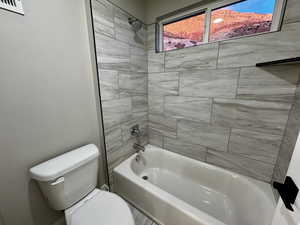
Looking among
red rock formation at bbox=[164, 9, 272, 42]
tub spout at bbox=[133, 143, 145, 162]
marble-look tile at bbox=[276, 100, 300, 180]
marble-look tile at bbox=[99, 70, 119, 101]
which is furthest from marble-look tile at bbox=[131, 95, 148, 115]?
marble-look tile at bbox=[276, 100, 300, 180]

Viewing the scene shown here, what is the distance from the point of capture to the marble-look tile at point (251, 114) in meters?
1.16

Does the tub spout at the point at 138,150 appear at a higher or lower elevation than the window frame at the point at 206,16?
lower

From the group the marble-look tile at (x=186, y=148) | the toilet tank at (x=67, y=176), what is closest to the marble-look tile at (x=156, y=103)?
the marble-look tile at (x=186, y=148)

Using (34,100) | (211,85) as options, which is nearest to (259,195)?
(211,85)

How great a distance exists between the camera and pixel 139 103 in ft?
5.83

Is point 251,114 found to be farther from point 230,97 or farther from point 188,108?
point 188,108

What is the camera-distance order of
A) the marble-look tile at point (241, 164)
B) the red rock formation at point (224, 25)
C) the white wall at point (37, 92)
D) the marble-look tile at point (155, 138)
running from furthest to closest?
the marble-look tile at point (155, 138) → the marble-look tile at point (241, 164) → the red rock formation at point (224, 25) → the white wall at point (37, 92)

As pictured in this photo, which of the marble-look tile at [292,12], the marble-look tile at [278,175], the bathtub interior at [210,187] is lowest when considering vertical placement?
the bathtub interior at [210,187]

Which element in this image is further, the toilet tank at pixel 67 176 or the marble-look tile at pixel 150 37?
the marble-look tile at pixel 150 37

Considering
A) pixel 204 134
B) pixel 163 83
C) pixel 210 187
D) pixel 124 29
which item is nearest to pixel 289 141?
pixel 204 134

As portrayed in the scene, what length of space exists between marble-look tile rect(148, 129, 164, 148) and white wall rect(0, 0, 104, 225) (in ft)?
3.61

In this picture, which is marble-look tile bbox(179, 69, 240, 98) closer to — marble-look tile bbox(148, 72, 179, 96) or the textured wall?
marble-look tile bbox(148, 72, 179, 96)

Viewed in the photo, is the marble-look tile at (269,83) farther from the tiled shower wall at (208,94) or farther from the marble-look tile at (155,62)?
the marble-look tile at (155,62)

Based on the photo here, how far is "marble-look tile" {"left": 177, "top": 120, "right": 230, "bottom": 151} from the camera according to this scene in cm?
146
